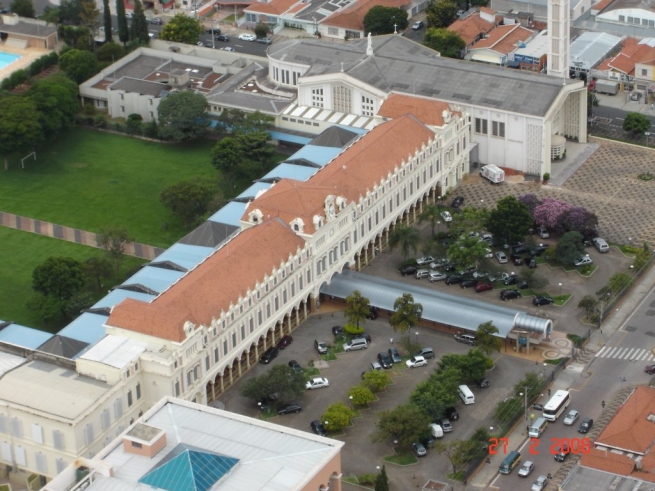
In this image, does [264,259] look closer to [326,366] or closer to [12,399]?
[326,366]

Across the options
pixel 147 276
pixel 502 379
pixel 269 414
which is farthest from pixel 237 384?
pixel 502 379

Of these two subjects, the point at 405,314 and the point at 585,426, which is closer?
the point at 585,426

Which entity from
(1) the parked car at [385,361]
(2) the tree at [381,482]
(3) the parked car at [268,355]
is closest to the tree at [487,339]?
(1) the parked car at [385,361]

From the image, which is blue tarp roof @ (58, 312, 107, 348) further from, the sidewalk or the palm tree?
the sidewalk

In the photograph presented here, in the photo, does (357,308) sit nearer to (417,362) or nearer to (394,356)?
(394,356)

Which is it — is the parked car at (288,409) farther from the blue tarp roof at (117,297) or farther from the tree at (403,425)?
the blue tarp roof at (117,297)

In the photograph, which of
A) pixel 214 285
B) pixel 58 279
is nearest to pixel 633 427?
pixel 214 285
